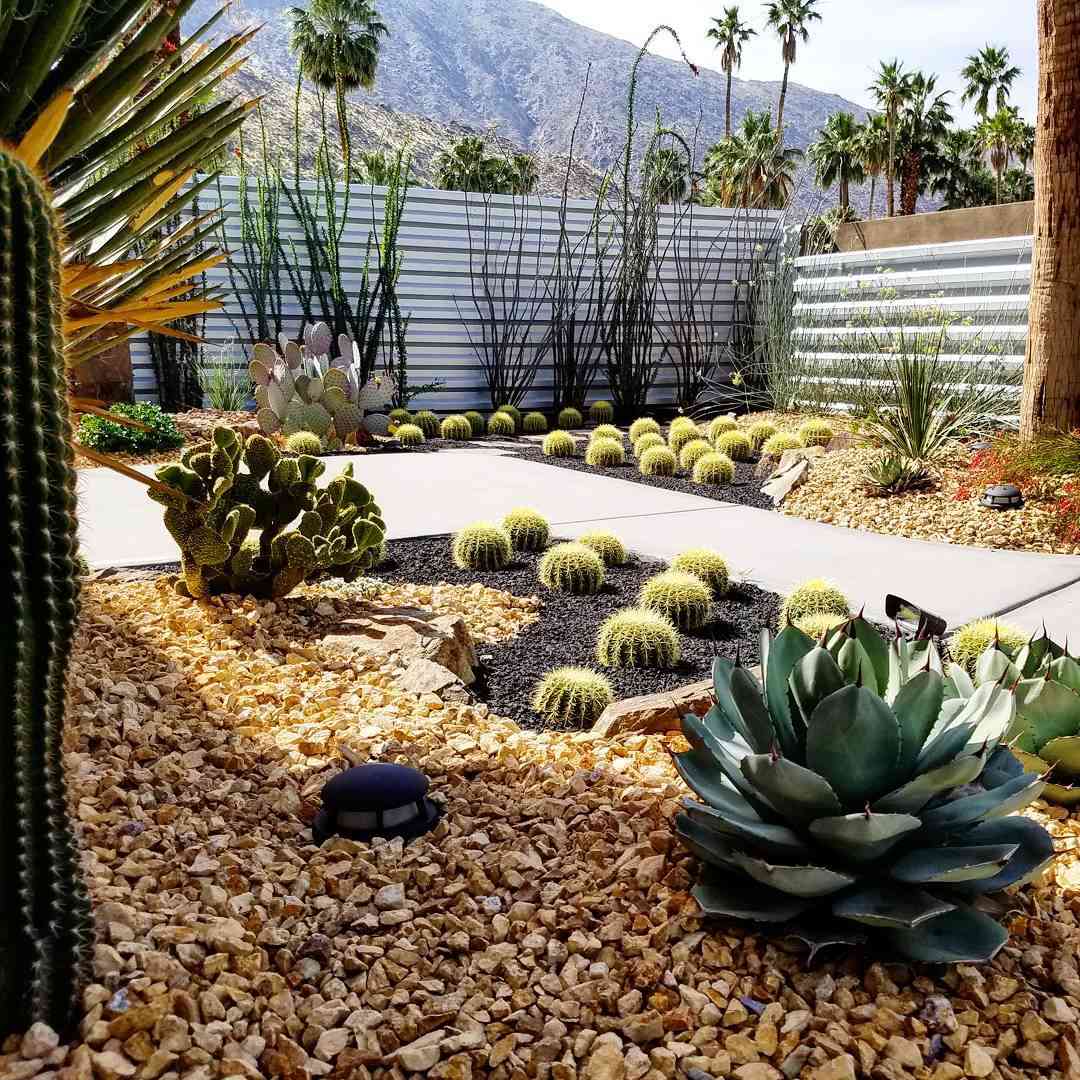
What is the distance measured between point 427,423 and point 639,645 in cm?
645

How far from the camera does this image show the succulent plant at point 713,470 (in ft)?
22.2

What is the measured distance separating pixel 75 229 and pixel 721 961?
69.6 inches

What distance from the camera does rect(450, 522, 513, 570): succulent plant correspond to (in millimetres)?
4336

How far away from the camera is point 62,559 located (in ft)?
4.02

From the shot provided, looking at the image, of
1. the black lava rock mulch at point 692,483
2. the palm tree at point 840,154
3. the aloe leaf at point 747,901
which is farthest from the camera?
the palm tree at point 840,154

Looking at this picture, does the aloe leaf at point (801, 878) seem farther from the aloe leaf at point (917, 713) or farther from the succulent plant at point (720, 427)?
the succulent plant at point (720, 427)

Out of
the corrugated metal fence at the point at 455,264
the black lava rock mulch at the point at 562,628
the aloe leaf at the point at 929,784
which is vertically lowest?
the black lava rock mulch at the point at 562,628

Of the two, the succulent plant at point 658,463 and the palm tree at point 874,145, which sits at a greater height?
the palm tree at point 874,145

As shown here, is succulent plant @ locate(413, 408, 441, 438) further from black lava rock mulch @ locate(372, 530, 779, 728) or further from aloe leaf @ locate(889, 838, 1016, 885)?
aloe leaf @ locate(889, 838, 1016, 885)

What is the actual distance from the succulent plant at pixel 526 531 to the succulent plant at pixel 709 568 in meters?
0.84

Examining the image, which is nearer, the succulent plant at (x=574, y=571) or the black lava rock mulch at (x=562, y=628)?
the black lava rock mulch at (x=562, y=628)

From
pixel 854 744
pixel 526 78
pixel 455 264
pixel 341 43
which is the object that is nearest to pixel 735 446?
pixel 455 264

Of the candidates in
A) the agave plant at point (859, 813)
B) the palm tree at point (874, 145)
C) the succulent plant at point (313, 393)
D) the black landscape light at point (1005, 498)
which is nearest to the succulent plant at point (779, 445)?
the black landscape light at point (1005, 498)

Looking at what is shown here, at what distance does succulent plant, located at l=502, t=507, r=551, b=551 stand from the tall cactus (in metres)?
3.48
